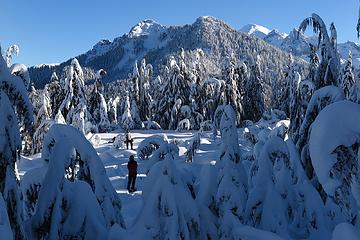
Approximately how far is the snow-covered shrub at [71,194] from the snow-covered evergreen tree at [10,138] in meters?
0.67

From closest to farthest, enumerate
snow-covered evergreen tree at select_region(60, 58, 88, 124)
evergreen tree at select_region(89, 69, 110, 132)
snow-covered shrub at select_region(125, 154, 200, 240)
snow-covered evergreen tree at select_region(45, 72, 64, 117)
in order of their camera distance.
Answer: snow-covered shrub at select_region(125, 154, 200, 240), snow-covered evergreen tree at select_region(60, 58, 88, 124), snow-covered evergreen tree at select_region(45, 72, 64, 117), evergreen tree at select_region(89, 69, 110, 132)

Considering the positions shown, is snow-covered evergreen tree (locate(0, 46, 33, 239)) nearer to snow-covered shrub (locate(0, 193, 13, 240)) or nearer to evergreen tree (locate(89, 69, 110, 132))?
snow-covered shrub (locate(0, 193, 13, 240))

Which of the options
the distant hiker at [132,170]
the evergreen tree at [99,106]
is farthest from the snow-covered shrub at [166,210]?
the evergreen tree at [99,106]

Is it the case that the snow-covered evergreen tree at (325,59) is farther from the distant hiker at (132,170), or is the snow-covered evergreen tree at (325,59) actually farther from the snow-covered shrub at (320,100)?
the distant hiker at (132,170)

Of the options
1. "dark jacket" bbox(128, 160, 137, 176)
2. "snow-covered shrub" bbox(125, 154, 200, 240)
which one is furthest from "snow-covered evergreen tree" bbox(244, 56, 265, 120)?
"snow-covered shrub" bbox(125, 154, 200, 240)

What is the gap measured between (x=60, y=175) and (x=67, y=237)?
0.77 metres

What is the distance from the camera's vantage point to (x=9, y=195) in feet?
10.5

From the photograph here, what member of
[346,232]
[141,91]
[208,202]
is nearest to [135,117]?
[141,91]

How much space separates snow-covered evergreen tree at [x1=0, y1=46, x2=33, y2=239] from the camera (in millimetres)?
3101

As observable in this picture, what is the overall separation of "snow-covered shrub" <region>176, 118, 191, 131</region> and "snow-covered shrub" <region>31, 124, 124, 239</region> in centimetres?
3098

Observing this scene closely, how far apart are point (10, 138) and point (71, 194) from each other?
1375 millimetres

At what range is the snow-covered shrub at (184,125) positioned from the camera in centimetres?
3581

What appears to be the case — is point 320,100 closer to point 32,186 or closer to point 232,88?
point 32,186

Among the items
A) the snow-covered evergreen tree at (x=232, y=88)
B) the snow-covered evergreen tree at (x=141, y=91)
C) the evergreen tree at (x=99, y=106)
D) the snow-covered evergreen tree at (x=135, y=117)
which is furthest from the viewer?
the snow-covered evergreen tree at (x=141, y=91)
